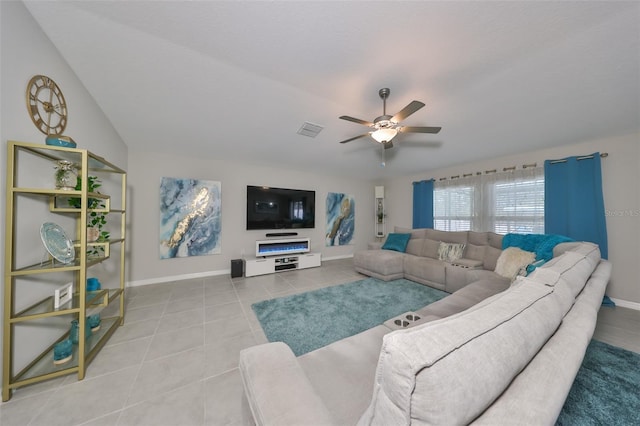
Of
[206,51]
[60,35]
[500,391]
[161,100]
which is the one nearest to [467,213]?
[500,391]

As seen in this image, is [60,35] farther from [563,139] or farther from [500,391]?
[563,139]

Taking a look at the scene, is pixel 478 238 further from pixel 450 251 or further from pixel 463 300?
pixel 463 300

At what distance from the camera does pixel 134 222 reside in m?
3.37

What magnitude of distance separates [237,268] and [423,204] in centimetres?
439

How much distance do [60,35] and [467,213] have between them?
19.9 ft

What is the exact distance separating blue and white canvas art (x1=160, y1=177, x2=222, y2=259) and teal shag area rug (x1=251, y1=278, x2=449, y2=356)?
191cm

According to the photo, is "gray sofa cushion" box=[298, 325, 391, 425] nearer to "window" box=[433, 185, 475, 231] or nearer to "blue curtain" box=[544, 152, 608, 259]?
"blue curtain" box=[544, 152, 608, 259]

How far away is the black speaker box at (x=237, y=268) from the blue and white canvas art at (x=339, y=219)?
2229 millimetres

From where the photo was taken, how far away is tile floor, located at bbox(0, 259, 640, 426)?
1242mm

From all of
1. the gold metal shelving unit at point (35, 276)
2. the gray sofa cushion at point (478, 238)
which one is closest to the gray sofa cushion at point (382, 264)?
the gray sofa cushion at point (478, 238)

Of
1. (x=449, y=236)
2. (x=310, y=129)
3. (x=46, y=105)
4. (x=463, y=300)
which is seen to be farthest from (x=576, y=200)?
(x=46, y=105)

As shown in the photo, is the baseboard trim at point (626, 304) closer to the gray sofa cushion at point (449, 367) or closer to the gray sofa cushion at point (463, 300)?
the gray sofa cushion at point (463, 300)

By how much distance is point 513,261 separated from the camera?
2629 millimetres

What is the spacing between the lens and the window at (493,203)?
350cm
